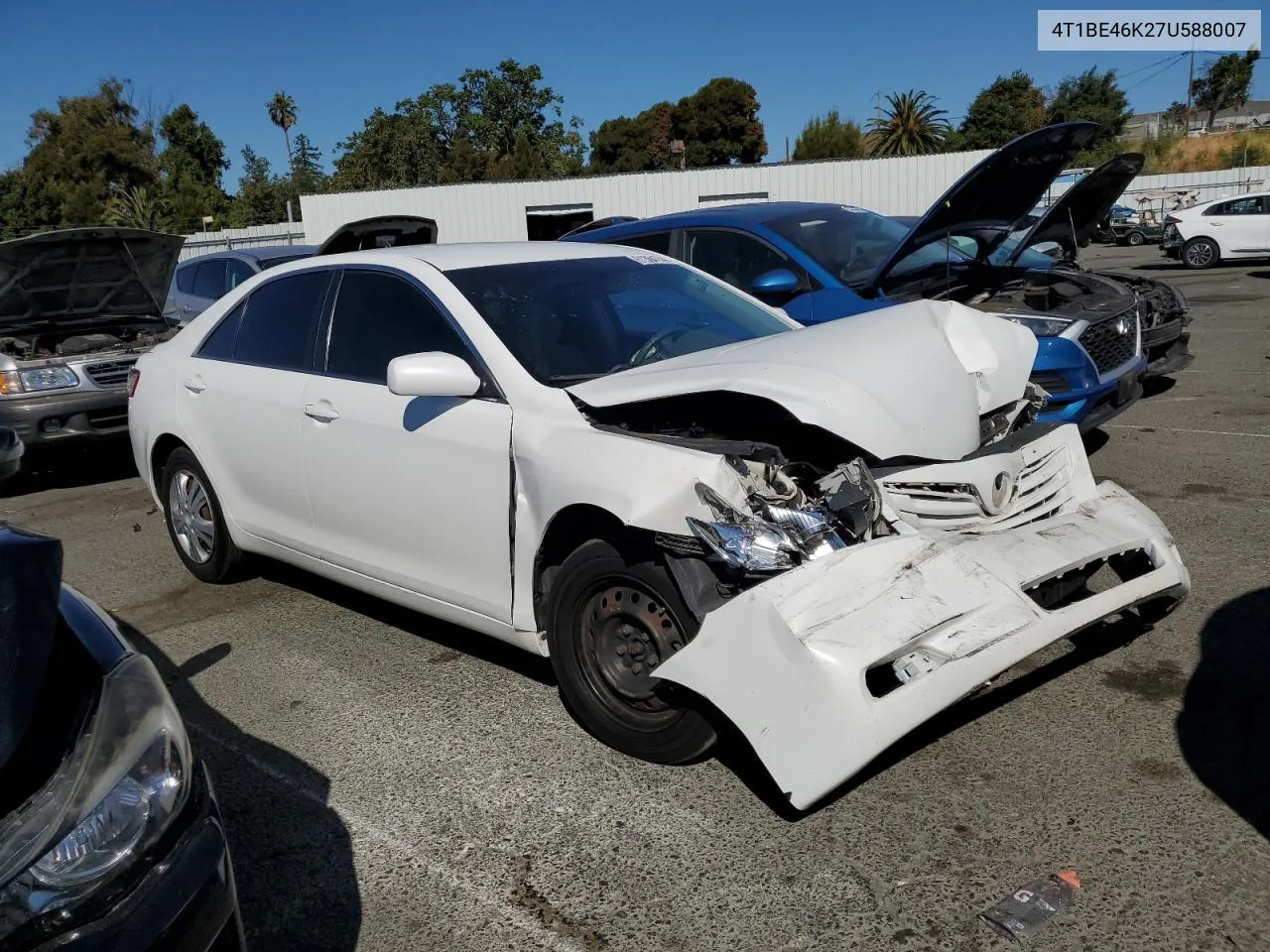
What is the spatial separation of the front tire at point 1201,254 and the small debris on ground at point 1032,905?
23.7 meters

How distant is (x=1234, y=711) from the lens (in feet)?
11.3

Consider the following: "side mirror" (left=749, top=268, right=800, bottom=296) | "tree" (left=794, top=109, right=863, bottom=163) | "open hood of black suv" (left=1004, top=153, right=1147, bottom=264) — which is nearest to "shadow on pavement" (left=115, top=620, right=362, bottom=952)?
"side mirror" (left=749, top=268, right=800, bottom=296)

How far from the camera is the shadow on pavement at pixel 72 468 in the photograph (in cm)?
834

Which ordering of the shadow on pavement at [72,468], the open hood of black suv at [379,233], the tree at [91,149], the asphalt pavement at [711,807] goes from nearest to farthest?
the asphalt pavement at [711,807] < the shadow on pavement at [72,468] < the open hood of black suv at [379,233] < the tree at [91,149]

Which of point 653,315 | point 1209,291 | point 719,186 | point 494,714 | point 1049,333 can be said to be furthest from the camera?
point 719,186

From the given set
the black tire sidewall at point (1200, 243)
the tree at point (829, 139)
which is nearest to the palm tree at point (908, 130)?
the tree at point (829, 139)

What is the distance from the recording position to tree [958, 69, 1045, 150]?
6925 centimetres

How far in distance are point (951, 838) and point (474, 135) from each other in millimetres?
79765

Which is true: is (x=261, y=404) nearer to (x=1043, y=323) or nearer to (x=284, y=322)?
(x=284, y=322)

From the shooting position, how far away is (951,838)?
2896mm

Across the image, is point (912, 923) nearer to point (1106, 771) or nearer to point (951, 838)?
point (951, 838)

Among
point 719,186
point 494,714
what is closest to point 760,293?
point 494,714

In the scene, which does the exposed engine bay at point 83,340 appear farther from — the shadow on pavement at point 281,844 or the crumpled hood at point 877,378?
the crumpled hood at point 877,378

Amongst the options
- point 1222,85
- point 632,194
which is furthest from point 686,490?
point 1222,85
